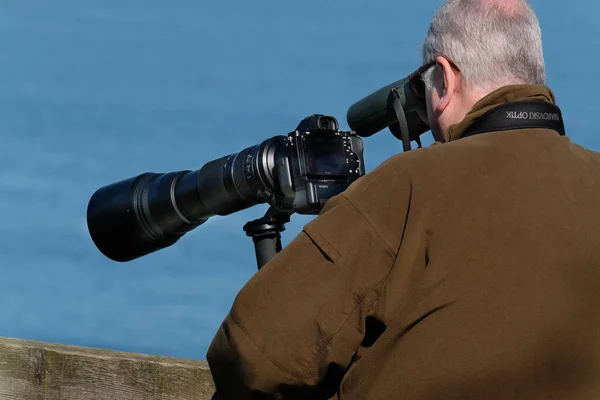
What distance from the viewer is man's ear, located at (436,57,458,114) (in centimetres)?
232

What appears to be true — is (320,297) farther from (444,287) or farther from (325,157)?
(325,157)

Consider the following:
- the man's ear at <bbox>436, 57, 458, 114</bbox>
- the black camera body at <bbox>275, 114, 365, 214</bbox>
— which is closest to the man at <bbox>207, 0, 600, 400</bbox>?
the man's ear at <bbox>436, 57, 458, 114</bbox>

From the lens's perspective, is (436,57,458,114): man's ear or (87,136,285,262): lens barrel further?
(87,136,285,262): lens barrel

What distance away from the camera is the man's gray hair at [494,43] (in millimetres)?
2250

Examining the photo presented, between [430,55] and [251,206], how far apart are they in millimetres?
1253

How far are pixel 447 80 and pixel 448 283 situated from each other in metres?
0.54

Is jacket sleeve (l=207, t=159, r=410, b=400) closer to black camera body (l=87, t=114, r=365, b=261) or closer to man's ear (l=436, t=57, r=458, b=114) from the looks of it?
man's ear (l=436, t=57, r=458, b=114)

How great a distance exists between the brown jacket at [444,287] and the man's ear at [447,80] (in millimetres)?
209

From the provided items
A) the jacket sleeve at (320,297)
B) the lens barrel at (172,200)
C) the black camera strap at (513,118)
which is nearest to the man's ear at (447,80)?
the black camera strap at (513,118)

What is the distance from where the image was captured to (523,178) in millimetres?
2104

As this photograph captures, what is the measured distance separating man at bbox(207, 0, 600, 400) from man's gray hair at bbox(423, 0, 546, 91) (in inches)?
0.6

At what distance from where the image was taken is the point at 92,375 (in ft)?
11.0

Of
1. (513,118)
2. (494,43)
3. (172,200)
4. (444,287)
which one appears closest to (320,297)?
(444,287)

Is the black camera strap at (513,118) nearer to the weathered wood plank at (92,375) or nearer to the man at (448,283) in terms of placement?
the man at (448,283)
